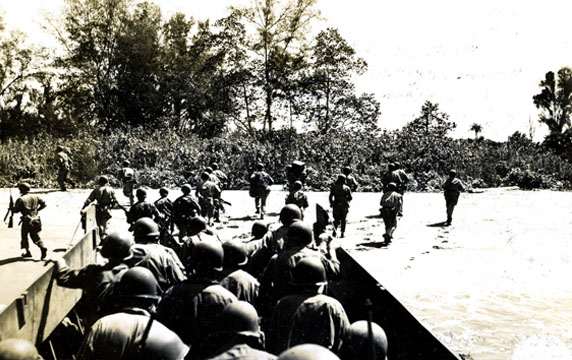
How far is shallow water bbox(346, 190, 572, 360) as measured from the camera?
26.6ft

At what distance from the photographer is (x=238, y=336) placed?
3.39 meters

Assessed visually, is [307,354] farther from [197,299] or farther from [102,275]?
[102,275]

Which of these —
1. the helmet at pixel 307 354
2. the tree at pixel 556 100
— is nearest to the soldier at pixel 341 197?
the helmet at pixel 307 354

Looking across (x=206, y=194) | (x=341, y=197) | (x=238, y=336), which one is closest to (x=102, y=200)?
(x=206, y=194)

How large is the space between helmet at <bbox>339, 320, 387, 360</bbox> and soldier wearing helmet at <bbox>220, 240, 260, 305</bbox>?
150cm

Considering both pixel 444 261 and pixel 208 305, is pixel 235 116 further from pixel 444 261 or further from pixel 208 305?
pixel 208 305

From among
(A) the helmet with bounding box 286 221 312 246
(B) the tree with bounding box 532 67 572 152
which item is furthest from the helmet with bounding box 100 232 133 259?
(B) the tree with bounding box 532 67 572 152

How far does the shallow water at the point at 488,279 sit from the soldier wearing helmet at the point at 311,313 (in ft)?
12.2

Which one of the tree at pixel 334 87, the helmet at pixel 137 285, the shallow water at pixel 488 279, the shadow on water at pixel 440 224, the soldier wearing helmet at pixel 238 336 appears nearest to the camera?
the soldier wearing helmet at pixel 238 336

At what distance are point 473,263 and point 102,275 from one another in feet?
30.0

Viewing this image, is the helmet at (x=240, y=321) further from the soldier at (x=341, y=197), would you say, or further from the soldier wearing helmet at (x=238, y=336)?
the soldier at (x=341, y=197)

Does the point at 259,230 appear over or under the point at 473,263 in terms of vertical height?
over

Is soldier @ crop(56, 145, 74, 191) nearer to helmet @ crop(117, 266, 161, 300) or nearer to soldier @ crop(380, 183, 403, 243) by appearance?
soldier @ crop(380, 183, 403, 243)

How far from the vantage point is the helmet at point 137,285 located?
417cm
